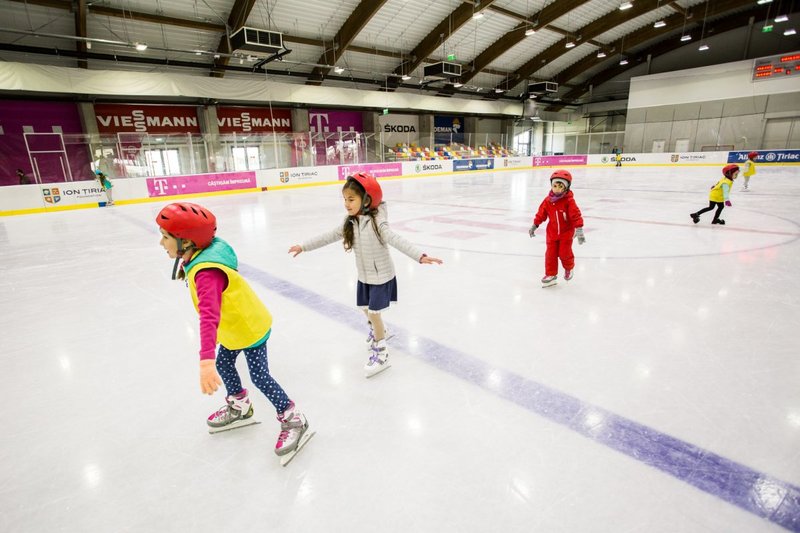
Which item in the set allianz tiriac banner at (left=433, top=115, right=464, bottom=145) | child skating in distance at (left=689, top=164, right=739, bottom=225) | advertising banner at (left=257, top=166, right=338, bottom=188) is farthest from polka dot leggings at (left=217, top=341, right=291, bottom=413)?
allianz tiriac banner at (left=433, top=115, right=464, bottom=145)

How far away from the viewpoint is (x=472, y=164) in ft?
77.0

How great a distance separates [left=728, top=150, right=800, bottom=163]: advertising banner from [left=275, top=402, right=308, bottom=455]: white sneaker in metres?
25.4

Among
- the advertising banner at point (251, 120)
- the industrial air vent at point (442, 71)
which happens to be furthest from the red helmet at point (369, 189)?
the advertising banner at point (251, 120)

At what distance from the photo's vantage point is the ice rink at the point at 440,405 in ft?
4.87

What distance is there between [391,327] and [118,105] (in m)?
19.1

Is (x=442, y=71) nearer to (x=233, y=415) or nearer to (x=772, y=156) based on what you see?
(x=772, y=156)

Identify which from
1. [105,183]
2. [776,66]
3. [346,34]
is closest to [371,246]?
[105,183]

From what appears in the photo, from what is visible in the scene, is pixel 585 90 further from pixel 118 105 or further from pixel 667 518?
pixel 667 518

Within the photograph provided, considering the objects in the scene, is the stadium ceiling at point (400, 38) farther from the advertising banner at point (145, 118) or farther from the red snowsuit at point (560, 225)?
the red snowsuit at point (560, 225)

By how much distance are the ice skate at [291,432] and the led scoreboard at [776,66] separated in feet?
105

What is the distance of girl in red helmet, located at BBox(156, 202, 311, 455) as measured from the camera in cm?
141

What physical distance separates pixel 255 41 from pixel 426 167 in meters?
10.3

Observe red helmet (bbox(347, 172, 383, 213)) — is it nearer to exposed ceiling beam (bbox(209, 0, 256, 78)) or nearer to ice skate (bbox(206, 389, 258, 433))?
ice skate (bbox(206, 389, 258, 433))

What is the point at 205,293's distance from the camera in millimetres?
1431
